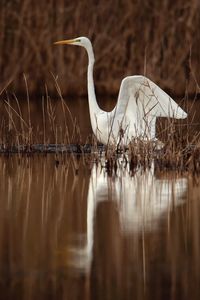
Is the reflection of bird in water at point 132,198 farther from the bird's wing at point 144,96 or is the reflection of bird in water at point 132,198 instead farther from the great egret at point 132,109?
the bird's wing at point 144,96

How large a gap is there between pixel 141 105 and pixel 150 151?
1.73 m

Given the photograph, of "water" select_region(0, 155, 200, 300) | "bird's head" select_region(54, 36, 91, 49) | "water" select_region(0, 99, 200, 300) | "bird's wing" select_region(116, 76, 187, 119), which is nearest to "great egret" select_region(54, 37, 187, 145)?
"bird's wing" select_region(116, 76, 187, 119)

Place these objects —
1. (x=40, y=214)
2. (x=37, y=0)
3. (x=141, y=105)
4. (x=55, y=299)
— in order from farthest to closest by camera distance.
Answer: (x=37, y=0)
(x=141, y=105)
(x=40, y=214)
(x=55, y=299)

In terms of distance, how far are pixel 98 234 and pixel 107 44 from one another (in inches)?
460

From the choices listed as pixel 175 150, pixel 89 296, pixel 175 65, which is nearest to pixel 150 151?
pixel 175 150

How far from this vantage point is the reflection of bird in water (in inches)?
297

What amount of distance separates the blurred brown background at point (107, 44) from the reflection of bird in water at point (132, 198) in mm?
8353

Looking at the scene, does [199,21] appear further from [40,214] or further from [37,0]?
[40,214]

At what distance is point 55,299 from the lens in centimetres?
589

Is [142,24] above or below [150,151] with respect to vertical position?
above

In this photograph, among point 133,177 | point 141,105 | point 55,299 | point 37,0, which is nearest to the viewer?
point 55,299

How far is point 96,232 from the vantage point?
7516mm

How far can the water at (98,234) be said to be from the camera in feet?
20.3

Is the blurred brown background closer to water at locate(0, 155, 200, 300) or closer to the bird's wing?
the bird's wing
